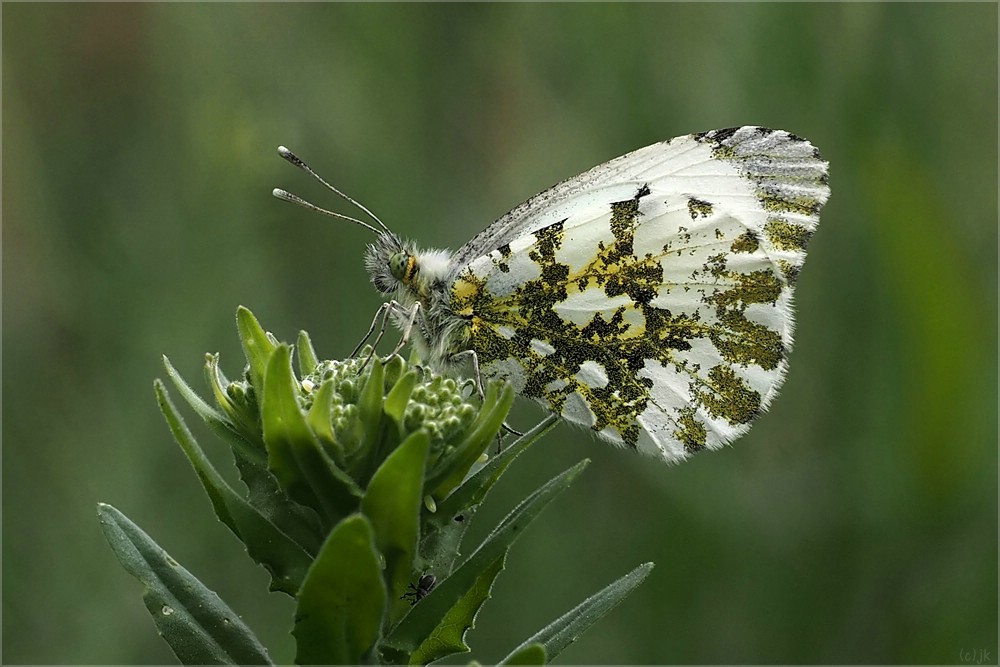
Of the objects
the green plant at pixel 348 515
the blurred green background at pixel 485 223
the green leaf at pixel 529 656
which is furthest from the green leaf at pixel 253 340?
the blurred green background at pixel 485 223

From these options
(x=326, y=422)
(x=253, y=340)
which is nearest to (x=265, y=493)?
(x=326, y=422)

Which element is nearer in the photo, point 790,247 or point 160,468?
point 790,247

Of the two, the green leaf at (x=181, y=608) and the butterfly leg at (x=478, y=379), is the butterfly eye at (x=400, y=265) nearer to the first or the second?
the butterfly leg at (x=478, y=379)

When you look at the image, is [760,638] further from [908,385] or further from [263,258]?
[263,258]

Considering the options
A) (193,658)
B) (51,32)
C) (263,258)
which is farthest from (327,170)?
(193,658)

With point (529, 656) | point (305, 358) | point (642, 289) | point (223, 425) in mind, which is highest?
point (642, 289)

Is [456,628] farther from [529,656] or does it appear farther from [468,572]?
[529,656]
